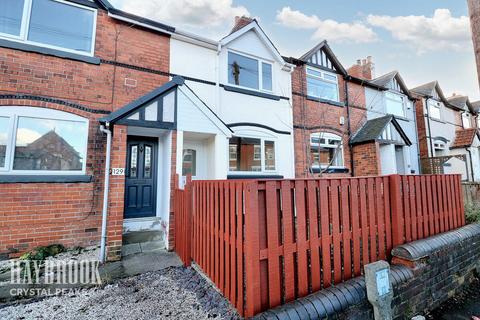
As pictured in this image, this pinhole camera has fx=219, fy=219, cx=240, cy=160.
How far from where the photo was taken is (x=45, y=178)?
461cm

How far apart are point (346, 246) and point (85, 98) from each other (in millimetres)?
6134

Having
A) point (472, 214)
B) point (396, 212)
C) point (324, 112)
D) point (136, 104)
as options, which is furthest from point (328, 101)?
point (136, 104)

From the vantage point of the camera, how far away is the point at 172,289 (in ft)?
Answer: 10.2

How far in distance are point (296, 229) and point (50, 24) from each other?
6.95 metres

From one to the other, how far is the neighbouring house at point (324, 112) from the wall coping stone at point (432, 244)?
15.6 ft

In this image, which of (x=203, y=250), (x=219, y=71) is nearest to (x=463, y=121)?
(x=219, y=71)

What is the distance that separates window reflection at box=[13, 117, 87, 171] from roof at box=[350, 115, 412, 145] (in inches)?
401

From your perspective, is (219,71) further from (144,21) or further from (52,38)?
(52,38)

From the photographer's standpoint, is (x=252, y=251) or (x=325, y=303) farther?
(x=325, y=303)

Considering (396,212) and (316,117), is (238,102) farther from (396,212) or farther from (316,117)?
(396,212)

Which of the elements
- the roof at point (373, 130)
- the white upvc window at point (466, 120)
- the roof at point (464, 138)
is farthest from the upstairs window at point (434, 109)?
A: the roof at point (373, 130)

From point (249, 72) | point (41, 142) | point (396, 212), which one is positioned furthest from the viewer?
point (249, 72)

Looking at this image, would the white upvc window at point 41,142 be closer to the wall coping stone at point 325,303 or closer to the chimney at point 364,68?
the wall coping stone at point 325,303

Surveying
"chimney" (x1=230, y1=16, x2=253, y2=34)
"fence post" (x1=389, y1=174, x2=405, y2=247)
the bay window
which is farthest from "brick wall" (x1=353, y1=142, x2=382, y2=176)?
"chimney" (x1=230, y1=16, x2=253, y2=34)
